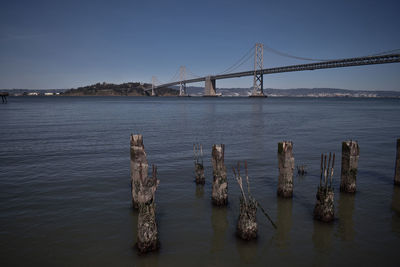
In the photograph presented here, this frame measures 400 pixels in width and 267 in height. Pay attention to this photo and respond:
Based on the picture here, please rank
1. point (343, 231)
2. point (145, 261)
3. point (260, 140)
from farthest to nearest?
point (260, 140) < point (343, 231) < point (145, 261)

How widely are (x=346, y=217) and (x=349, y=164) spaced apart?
1597mm

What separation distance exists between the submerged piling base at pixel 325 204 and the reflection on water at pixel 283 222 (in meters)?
0.70

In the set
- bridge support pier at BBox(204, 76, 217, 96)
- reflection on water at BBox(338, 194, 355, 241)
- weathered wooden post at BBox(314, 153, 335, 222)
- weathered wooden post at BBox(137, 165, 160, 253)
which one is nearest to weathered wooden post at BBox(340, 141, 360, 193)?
reflection on water at BBox(338, 194, 355, 241)

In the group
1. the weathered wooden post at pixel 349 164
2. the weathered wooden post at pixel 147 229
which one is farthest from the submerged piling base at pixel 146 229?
the weathered wooden post at pixel 349 164

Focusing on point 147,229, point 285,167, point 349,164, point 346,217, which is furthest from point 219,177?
point 349,164

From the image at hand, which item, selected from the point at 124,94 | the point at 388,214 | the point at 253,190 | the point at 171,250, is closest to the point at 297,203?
the point at 253,190

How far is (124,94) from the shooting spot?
584ft

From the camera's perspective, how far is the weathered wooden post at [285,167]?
6969 mm

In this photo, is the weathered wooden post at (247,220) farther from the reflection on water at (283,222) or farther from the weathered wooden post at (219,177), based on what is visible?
the weathered wooden post at (219,177)

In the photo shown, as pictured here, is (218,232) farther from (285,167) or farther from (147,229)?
(285,167)

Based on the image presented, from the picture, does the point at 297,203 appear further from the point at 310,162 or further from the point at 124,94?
the point at 124,94

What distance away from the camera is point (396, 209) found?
22.5ft

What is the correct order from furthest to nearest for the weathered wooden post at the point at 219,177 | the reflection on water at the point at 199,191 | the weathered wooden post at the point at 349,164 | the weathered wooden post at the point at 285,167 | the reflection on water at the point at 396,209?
the reflection on water at the point at 199,191 < the weathered wooden post at the point at 349,164 < the weathered wooden post at the point at 285,167 < the weathered wooden post at the point at 219,177 < the reflection on water at the point at 396,209

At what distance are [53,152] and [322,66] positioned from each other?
8030 centimetres
